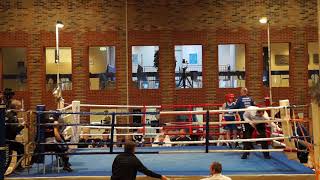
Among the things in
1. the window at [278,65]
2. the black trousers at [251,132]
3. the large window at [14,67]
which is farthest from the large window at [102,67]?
the black trousers at [251,132]

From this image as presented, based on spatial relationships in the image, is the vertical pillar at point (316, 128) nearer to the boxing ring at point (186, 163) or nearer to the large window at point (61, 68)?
the boxing ring at point (186, 163)

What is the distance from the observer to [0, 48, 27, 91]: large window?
2548cm

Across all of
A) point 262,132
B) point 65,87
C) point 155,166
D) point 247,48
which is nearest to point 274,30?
point 247,48

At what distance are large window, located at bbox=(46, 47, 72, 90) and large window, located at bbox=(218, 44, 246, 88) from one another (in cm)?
756

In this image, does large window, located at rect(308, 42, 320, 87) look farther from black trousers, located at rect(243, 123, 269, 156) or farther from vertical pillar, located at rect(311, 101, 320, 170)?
vertical pillar, located at rect(311, 101, 320, 170)

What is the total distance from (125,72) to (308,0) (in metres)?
9.77

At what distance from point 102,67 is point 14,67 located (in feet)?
14.6

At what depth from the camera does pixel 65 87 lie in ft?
82.9

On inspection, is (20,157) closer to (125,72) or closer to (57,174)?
(57,174)

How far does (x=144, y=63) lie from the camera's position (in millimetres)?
25859

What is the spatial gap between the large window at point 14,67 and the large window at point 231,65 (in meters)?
9.82

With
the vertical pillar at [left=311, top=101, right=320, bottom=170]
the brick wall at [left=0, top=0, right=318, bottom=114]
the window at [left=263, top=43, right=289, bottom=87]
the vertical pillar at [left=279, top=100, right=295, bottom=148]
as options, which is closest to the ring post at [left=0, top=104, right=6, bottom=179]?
the vertical pillar at [left=279, top=100, right=295, bottom=148]

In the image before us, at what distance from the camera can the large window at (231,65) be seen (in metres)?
25.6

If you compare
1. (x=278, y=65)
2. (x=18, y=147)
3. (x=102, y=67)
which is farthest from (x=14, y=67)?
(x=18, y=147)
